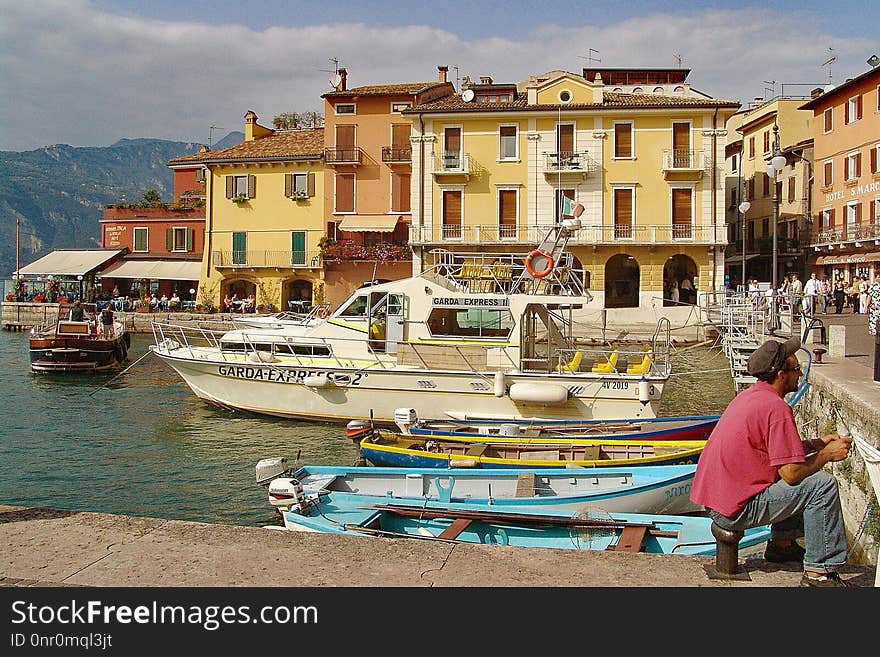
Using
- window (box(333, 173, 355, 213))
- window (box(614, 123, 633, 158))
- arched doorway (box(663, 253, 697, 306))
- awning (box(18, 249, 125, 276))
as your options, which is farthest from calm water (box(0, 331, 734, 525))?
awning (box(18, 249, 125, 276))

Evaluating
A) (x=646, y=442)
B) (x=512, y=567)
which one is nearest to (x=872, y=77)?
Result: (x=646, y=442)

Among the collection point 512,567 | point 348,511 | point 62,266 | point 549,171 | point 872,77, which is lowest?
point 348,511

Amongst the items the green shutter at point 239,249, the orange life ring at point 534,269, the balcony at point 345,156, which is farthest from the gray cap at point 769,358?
the green shutter at point 239,249

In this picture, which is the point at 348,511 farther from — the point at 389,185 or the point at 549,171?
the point at 389,185

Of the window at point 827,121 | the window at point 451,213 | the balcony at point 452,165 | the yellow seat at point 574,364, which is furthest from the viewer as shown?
the window at point 827,121

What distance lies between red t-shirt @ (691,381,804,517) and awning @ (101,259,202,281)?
4674 cm

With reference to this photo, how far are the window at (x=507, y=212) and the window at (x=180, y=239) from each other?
70.5 ft

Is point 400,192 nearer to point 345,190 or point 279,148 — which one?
point 345,190

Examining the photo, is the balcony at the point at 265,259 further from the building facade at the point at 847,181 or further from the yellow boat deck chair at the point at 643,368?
the yellow boat deck chair at the point at 643,368

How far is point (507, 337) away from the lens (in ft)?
55.3

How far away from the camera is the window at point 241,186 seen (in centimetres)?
4631

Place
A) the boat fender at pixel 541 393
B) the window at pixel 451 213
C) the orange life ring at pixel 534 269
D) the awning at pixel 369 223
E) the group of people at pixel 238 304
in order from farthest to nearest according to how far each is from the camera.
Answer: the group of people at pixel 238 304 → the awning at pixel 369 223 → the window at pixel 451 213 → the orange life ring at pixel 534 269 → the boat fender at pixel 541 393

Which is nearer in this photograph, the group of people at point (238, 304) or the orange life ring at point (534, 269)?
the orange life ring at point (534, 269)

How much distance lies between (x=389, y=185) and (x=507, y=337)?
93.1ft
